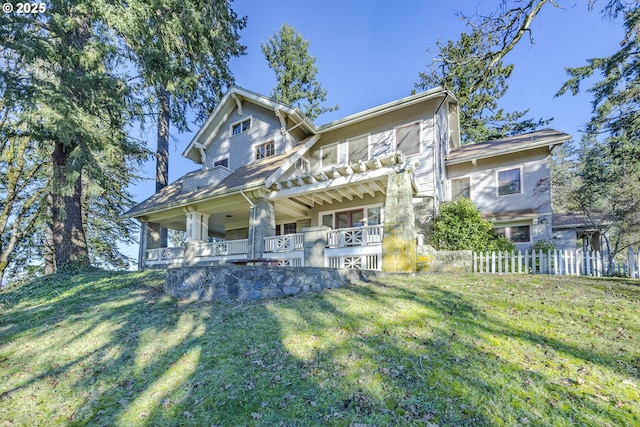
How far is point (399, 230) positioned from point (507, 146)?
8.88 meters

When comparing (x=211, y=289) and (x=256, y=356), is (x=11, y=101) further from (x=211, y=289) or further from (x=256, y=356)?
(x=256, y=356)

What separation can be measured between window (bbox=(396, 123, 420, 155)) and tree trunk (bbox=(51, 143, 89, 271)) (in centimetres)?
1244

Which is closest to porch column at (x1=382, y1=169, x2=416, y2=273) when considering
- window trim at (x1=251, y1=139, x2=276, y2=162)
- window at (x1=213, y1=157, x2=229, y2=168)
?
window trim at (x1=251, y1=139, x2=276, y2=162)

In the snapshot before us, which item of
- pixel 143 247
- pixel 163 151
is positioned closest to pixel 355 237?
pixel 143 247

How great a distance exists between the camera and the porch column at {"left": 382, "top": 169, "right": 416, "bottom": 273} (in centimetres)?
900

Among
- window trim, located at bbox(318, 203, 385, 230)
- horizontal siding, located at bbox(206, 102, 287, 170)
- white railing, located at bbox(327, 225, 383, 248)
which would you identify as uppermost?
horizontal siding, located at bbox(206, 102, 287, 170)

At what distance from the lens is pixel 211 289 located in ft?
23.5

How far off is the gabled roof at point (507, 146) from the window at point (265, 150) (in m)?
8.48

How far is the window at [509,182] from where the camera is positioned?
1417cm

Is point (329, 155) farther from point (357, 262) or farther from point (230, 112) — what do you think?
point (357, 262)

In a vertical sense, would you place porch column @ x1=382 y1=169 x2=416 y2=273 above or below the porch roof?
below

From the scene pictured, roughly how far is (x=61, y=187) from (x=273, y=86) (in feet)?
64.0

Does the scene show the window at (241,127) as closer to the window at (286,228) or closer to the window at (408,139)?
the window at (286,228)

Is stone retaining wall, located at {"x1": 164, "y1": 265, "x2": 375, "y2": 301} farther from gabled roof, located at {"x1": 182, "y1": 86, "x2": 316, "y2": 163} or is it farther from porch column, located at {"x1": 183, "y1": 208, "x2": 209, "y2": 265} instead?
gabled roof, located at {"x1": 182, "y1": 86, "x2": 316, "y2": 163}
